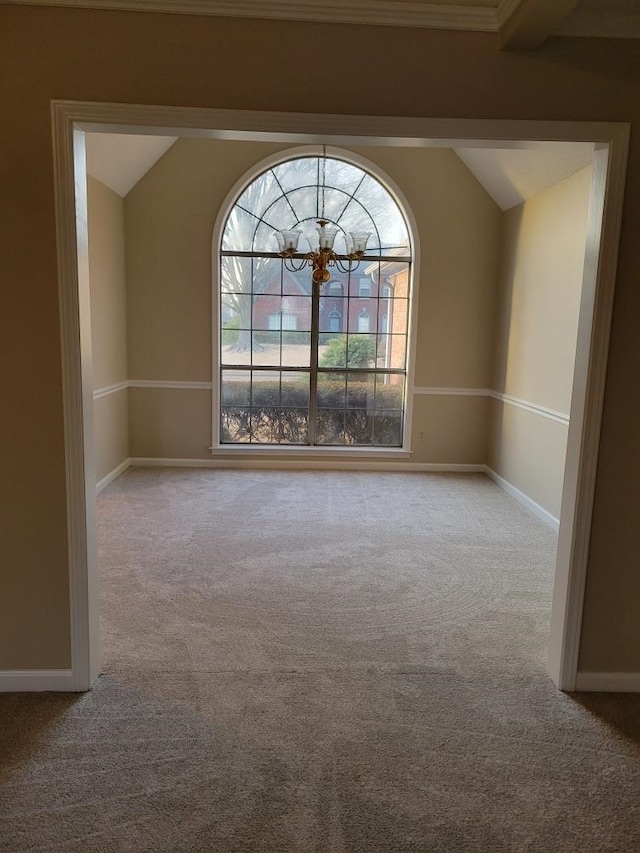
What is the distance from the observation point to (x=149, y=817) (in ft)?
5.73

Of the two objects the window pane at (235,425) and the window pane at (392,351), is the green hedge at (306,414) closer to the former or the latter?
the window pane at (235,425)

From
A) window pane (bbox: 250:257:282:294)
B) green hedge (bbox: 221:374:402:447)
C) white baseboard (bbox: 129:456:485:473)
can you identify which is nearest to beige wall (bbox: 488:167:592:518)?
white baseboard (bbox: 129:456:485:473)

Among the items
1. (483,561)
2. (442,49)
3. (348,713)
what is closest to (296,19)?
(442,49)

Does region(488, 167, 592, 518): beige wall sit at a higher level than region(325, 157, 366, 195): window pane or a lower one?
lower

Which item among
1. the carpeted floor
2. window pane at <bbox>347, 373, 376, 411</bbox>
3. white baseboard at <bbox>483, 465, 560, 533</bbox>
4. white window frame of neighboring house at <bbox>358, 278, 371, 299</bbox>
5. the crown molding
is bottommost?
the carpeted floor

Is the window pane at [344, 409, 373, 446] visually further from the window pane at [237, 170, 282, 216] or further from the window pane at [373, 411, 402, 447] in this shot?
the window pane at [237, 170, 282, 216]

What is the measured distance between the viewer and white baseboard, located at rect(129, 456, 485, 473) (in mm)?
5910

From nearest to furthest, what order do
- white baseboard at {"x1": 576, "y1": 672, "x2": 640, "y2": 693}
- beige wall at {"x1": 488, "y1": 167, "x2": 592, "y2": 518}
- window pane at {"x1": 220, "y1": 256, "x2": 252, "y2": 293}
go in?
white baseboard at {"x1": 576, "y1": 672, "x2": 640, "y2": 693} → beige wall at {"x1": 488, "y1": 167, "x2": 592, "y2": 518} → window pane at {"x1": 220, "y1": 256, "x2": 252, "y2": 293}

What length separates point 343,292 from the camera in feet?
19.5

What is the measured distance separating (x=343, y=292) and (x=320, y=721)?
4.52m

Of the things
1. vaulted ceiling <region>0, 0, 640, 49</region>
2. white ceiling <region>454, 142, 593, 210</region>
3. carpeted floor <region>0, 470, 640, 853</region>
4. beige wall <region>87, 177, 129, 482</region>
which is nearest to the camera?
carpeted floor <region>0, 470, 640, 853</region>

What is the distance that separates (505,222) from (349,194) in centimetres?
155

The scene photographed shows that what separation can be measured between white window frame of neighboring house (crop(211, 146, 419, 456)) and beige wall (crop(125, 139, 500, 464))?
0.23 feet

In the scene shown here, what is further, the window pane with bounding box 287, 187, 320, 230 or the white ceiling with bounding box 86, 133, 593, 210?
the window pane with bounding box 287, 187, 320, 230
